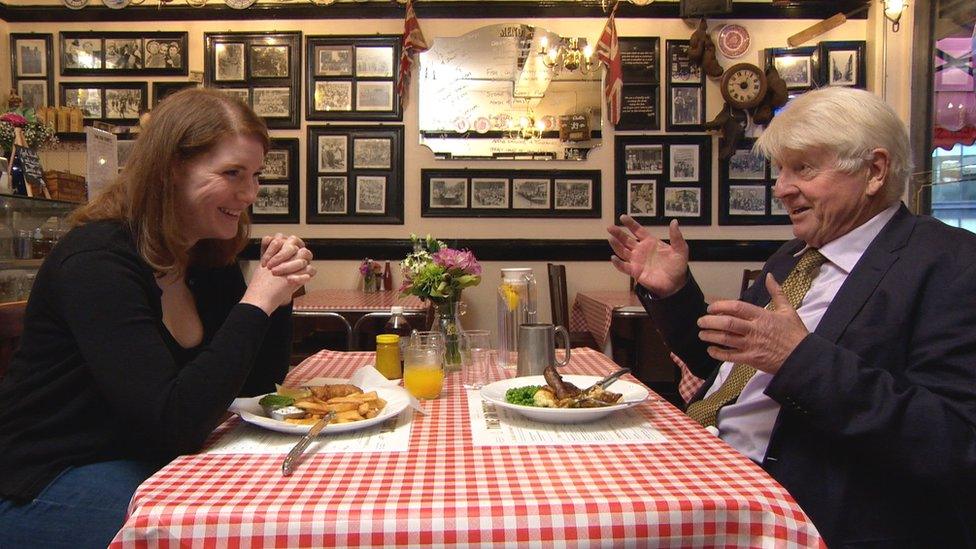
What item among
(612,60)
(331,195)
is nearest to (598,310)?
(612,60)

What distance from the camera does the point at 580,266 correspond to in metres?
5.17

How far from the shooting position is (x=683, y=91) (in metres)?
5.13

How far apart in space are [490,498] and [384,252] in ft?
14.1

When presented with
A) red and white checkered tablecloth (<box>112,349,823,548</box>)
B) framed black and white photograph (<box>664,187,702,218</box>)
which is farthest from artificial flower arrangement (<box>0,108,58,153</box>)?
framed black and white photograph (<box>664,187,702,218</box>)

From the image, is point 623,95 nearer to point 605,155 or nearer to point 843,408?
point 605,155

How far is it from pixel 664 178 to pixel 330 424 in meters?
4.37

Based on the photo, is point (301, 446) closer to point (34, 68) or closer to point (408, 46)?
point (408, 46)

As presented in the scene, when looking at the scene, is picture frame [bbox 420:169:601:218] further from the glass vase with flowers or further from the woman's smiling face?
the woman's smiling face

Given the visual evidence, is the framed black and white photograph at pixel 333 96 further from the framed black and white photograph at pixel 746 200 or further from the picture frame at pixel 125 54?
the framed black and white photograph at pixel 746 200

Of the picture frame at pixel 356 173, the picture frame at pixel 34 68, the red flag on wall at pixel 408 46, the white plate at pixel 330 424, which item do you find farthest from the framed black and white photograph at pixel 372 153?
the white plate at pixel 330 424

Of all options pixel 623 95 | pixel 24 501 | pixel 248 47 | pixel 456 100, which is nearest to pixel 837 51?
pixel 623 95

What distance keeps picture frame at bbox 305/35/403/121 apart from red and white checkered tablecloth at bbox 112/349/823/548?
432 centimetres

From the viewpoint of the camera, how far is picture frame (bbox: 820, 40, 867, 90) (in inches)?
200

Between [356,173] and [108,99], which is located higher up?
[108,99]
